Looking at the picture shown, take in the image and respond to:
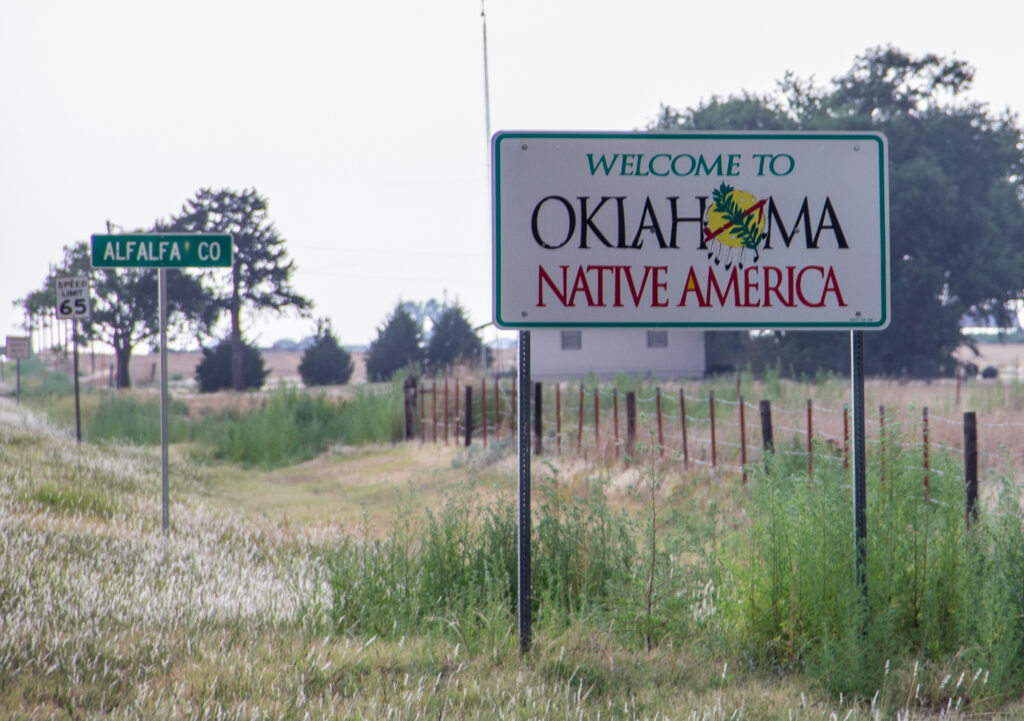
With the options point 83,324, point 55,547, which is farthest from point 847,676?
point 83,324

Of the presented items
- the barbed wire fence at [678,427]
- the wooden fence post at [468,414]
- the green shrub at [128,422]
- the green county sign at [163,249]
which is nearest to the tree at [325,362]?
the green shrub at [128,422]

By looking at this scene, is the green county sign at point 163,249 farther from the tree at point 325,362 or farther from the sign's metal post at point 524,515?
the tree at point 325,362

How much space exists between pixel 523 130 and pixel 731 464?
32.4ft

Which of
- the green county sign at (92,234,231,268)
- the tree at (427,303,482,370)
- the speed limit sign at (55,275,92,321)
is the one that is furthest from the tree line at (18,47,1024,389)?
the green county sign at (92,234,231,268)

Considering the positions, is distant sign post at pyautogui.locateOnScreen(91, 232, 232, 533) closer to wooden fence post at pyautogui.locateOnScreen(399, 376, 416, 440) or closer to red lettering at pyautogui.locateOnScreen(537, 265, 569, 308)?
red lettering at pyautogui.locateOnScreen(537, 265, 569, 308)

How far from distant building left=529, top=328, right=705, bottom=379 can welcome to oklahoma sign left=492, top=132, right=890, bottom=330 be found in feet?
138

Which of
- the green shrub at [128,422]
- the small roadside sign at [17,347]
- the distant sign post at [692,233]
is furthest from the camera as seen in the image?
the small roadside sign at [17,347]

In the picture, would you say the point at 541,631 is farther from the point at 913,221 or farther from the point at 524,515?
the point at 913,221

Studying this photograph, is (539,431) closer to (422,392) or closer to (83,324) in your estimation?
(422,392)

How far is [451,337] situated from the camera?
58219 mm

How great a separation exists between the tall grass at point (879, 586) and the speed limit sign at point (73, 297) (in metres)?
16.2

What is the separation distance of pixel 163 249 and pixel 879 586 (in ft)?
22.7

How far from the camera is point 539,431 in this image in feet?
61.2

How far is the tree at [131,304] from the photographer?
54.1 meters
